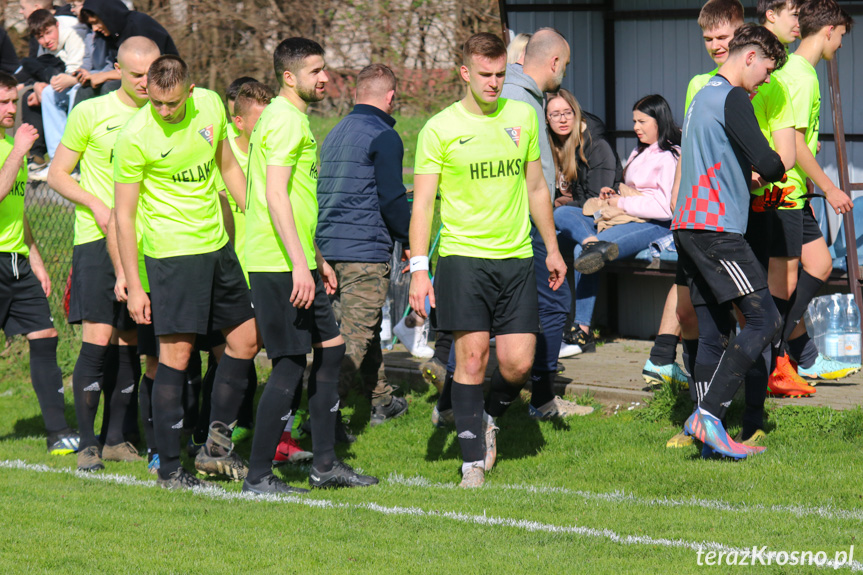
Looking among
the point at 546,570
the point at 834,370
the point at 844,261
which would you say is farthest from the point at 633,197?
the point at 546,570

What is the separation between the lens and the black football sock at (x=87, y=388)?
655cm

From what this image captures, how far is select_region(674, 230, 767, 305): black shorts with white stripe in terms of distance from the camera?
5371mm

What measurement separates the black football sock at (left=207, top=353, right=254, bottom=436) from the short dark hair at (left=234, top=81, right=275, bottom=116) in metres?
1.67

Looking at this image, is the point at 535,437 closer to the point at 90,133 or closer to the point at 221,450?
the point at 221,450

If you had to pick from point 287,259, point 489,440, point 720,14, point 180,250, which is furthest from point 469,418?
point 720,14

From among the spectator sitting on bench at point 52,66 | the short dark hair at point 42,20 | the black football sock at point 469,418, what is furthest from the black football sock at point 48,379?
the short dark hair at point 42,20

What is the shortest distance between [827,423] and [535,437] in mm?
1697

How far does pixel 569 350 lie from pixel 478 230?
2816 mm

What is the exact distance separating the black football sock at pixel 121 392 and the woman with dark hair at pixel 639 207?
10.9 feet

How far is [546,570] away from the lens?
4.05m

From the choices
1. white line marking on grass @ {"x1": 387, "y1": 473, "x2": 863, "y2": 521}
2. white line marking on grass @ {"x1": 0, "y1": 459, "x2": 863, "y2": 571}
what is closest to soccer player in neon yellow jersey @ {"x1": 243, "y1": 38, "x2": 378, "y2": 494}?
white line marking on grass @ {"x1": 0, "y1": 459, "x2": 863, "y2": 571}

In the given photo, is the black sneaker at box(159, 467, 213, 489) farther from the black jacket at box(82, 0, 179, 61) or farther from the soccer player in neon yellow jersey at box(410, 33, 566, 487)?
the black jacket at box(82, 0, 179, 61)

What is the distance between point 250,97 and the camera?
21.3 ft

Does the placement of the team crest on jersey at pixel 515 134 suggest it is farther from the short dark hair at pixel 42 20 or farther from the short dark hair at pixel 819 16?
the short dark hair at pixel 42 20
